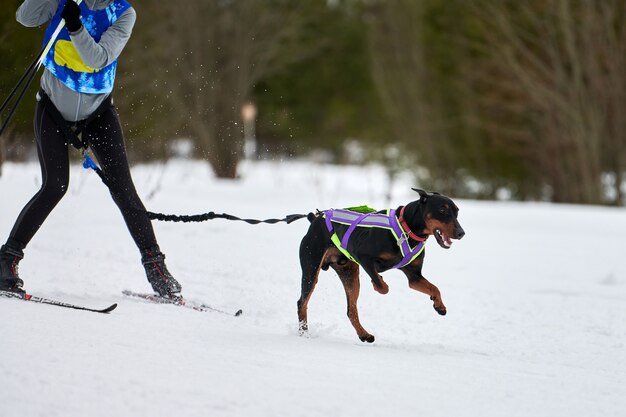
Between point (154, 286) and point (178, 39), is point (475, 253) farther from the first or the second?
point (178, 39)

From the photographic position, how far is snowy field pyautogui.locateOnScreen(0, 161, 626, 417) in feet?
10.2

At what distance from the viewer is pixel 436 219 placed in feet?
13.9

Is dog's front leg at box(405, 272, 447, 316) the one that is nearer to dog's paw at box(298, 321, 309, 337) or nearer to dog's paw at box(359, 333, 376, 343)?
dog's paw at box(359, 333, 376, 343)

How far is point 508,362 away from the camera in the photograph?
4250 millimetres

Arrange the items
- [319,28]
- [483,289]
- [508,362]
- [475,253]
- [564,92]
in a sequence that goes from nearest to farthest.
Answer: [508,362] → [483,289] → [475,253] → [564,92] → [319,28]

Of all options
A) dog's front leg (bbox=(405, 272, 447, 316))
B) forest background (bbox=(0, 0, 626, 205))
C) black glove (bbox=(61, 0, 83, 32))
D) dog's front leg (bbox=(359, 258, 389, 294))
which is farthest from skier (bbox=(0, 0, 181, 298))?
forest background (bbox=(0, 0, 626, 205))

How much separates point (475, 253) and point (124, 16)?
562 cm

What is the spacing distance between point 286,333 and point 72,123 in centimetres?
172

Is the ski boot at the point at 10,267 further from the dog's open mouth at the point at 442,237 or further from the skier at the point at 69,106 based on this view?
the dog's open mouth at the point at 442,237

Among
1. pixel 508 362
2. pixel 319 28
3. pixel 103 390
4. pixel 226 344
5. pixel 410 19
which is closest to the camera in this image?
pixel 103 390

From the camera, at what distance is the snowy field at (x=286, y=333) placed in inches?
122

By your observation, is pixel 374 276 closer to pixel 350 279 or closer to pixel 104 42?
pixel 350 279

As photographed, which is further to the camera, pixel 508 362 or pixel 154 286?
pixel 154 286

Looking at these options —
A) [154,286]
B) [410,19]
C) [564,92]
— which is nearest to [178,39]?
[410,19]
